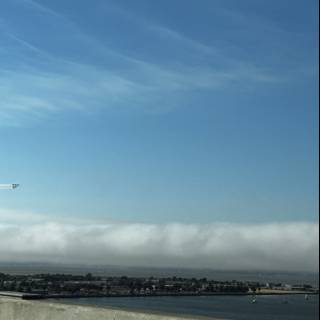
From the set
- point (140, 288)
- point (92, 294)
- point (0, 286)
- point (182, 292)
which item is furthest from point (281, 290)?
point (0, 286)

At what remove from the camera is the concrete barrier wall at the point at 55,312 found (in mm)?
6449

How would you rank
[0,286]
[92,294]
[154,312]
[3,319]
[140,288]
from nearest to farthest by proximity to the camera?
[154,312], [3,319], [0,286], [92,294], [140,288]

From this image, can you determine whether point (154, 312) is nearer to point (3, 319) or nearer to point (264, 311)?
point (3, 319)

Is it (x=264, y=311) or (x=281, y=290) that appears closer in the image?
(x=281, y=290)

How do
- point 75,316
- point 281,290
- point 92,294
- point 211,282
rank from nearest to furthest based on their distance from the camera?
point 75,316
point 92,294
point 211,282
point 281,290

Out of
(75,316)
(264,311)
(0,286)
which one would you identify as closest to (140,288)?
(0,286)

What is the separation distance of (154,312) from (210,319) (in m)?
0.83

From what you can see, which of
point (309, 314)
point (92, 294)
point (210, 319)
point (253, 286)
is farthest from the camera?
point (309, 314)

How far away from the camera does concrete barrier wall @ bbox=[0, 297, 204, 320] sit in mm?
6449

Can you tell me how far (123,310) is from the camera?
6672 millimetres

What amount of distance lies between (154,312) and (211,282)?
250ft

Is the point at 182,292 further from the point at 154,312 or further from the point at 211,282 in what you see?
the point at 154,312

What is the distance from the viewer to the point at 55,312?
24.0 feet

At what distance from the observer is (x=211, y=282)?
8112 cm
